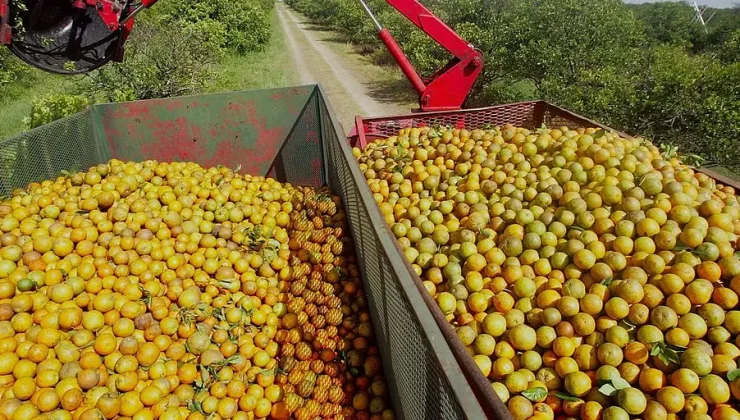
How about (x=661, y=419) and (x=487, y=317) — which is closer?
(x=661, y=419)

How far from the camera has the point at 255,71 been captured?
16.5m

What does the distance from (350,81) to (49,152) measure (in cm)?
1417

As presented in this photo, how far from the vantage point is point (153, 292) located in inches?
121

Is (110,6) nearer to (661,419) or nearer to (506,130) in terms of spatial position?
(506,130)

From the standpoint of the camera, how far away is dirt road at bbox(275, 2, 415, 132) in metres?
13.1

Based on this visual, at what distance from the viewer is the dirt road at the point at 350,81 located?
43.1ft

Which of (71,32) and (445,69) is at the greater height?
(71,32)

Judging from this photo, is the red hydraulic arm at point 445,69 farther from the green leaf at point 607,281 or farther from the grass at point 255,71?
the grass at point 255,71

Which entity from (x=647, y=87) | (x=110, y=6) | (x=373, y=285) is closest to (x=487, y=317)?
(x=373, y=285)

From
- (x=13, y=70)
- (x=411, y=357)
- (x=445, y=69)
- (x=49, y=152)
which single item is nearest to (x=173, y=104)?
(x=49, y=152)

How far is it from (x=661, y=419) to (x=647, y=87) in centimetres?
846

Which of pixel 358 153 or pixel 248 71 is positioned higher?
pixel 358 153

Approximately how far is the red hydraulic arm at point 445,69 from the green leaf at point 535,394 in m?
4.59

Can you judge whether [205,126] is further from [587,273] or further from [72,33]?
[587,273]
